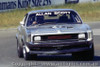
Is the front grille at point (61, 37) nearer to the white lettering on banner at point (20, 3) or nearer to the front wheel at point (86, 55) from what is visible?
the front wheel at point (86, 55)

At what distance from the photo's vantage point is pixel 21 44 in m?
13.9

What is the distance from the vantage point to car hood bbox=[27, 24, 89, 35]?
41.3 feet

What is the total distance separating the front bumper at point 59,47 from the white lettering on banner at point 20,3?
91.0 feet

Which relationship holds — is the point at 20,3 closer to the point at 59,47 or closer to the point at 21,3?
the point at 21,3

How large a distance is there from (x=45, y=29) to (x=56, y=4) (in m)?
33.9

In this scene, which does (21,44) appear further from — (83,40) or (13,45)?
(13,45)

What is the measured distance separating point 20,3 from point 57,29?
29.9m

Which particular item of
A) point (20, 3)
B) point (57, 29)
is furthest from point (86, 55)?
point (20, 3)

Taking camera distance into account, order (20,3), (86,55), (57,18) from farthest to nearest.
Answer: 1. (20,3)
2. (57,18)
3. (86,55)

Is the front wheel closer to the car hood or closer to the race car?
the race car

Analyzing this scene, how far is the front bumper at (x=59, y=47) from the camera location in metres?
12.4

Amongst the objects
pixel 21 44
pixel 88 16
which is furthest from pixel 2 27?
pixel 21 44

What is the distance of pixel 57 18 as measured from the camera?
14.5 m

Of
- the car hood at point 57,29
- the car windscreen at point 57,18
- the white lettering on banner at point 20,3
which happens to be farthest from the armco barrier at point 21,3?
the car hood at point 57,29
